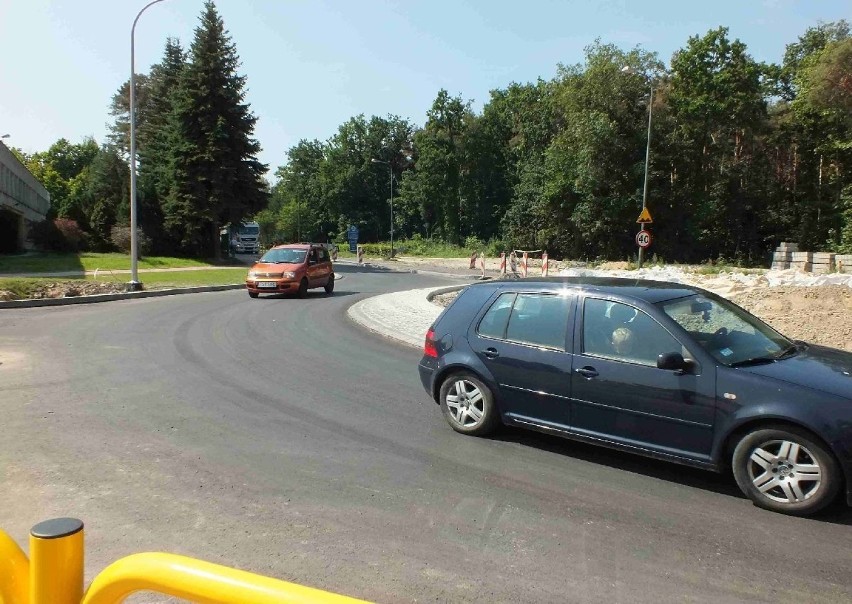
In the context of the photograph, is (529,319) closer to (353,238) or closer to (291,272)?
(291,272)

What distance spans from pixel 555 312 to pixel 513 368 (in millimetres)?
624

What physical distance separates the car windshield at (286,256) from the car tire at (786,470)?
736 inches

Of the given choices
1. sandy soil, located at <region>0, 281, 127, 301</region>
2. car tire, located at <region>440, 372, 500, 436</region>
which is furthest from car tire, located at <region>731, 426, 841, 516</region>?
sandy soil, located at <region>0, 281, 127, 301</region>

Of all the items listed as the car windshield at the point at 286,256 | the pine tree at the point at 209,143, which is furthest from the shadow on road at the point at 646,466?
the pine tree at the point at 209,143

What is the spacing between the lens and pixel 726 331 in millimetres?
5359

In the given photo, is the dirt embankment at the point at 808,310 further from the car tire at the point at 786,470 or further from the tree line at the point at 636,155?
the tree line at the point at 636,155

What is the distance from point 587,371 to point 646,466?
3.09ft

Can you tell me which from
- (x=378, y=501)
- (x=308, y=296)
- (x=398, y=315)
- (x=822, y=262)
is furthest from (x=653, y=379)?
(x=822, y=262)

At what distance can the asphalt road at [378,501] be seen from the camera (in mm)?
3607

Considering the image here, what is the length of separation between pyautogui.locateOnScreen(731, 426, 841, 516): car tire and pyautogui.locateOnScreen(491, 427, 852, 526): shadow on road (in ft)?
0.60

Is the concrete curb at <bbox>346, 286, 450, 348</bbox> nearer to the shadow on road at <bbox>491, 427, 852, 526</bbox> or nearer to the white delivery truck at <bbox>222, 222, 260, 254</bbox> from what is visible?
the shadow on road at <bbox>491, 427, 852, 526</bbox>

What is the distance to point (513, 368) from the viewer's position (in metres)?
5.84

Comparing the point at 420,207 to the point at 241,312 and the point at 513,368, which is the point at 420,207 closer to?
the point at 241,312

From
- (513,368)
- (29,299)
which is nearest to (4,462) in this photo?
(513,368)
